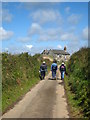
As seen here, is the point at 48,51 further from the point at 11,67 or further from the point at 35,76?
the point at 11,67

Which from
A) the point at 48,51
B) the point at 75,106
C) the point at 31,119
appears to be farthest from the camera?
the point at 48,51

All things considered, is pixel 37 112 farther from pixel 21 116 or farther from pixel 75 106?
pixel 75 106

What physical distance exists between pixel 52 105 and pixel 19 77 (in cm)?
610

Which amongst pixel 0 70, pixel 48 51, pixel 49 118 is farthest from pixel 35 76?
pixel 48 51

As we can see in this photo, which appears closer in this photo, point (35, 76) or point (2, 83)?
point (2, 83)

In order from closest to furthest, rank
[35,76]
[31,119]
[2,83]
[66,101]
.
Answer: [31,119] → [66,101] → [2,83] → [35,76]

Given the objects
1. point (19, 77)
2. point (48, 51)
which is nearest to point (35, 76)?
point (19, 77)

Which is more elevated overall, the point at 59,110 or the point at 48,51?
the point at 48,51

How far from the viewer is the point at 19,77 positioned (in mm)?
15586

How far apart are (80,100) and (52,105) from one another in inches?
52.9

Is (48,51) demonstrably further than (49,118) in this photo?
Yes

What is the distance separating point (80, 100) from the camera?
980cm

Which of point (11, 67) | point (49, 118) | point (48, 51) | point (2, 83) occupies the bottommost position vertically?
point (49, 118)

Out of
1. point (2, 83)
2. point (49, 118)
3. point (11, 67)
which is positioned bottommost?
point (49, 118)
